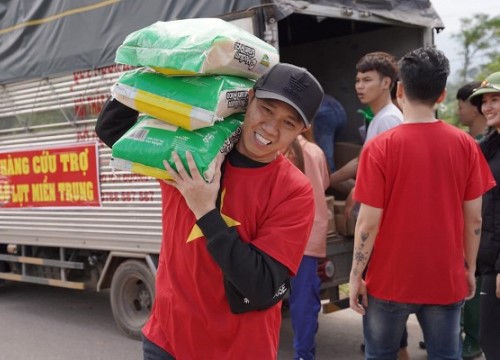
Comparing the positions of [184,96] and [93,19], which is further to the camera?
[93,19]

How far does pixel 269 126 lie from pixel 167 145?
342 mm

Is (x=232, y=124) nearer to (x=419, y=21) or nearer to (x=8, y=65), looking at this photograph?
(x=419, y=21)

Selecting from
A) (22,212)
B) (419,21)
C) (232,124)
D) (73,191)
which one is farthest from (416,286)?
(22,212)

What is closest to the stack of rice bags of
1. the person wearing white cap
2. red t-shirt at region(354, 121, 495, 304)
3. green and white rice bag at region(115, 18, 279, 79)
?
green and white rice bag at region(115, 18, 279, 79)

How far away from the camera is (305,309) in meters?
4.28

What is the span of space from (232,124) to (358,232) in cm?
107

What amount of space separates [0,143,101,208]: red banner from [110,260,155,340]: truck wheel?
666 mm

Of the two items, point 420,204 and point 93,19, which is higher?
point 93,19

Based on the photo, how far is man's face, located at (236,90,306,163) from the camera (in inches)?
80.0

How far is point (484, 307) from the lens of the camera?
3215 mm

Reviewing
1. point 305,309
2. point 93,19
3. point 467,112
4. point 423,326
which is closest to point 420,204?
point 423,326

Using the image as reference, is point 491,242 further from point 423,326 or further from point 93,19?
point 93,19

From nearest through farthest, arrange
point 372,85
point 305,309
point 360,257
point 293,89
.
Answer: point 293,89 < point 360,257 < point 305,309 < point 372,85

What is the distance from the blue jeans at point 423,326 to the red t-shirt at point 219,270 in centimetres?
96
